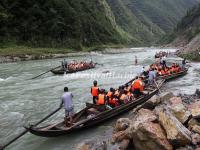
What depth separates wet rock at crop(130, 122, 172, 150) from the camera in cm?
1373

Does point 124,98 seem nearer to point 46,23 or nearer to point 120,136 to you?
point 120,136

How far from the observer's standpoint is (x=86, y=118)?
19203mm

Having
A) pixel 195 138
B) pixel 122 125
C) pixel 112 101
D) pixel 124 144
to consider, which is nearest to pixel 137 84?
pixel 112 101

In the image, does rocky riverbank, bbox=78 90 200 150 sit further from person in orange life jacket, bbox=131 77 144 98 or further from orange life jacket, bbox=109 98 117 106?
person in orange life jacket, bbox=131 77 144 98

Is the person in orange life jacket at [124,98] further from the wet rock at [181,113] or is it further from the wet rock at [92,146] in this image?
the wet rock at [92,146]

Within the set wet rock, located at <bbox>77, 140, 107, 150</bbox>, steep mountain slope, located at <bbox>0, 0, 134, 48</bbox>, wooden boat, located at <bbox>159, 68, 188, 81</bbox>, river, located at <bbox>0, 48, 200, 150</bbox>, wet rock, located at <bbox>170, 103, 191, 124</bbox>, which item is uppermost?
steep mountain slope, located at <bbox>0, 0, 134, 48</bbox>

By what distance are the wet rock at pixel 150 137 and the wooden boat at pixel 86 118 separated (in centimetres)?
420

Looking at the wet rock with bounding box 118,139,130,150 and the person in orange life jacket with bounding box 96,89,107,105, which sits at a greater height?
the person in orange life jacket with bounding box 96,89,107,105

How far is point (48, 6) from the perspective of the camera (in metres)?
102

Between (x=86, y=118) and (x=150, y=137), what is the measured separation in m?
6.02

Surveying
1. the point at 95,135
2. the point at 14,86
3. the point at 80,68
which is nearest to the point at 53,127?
the point at 95,135

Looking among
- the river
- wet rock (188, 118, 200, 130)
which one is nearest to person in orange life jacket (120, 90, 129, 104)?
the river

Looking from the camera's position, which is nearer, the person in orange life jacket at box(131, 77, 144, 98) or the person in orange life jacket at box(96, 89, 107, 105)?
the person in orange life jacket at box(96, 89, 107, 105)

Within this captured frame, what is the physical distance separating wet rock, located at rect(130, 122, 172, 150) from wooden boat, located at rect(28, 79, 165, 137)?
4204 mm
